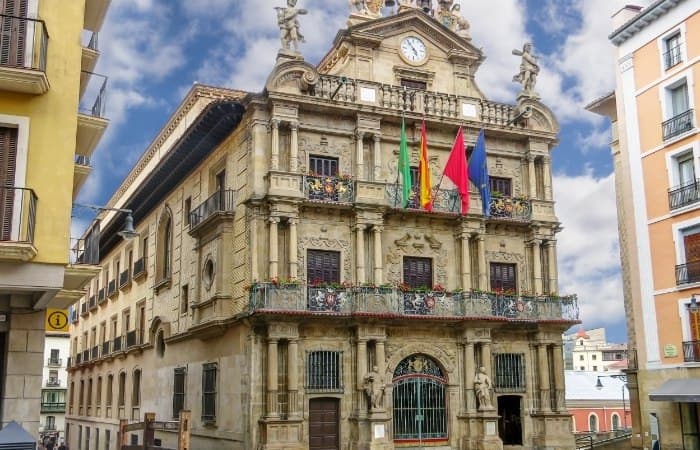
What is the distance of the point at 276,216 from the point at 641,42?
14.8 metres

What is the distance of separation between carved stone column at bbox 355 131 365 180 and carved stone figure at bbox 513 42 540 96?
25.3ft

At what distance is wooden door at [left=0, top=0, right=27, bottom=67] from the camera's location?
1427cm

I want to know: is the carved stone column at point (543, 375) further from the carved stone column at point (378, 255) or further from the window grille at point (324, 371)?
the window grille at point (324, 371)

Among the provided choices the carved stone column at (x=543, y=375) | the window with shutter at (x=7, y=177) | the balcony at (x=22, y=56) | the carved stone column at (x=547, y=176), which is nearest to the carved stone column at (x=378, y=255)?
the carved stone column at (x=543, y=375)

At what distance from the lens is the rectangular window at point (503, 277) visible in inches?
1182

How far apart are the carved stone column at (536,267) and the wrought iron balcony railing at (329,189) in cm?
764

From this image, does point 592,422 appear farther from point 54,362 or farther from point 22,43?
point 22,43

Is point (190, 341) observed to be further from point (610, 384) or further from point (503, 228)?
point (610, 384)

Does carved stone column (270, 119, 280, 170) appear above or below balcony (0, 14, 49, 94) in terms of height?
above

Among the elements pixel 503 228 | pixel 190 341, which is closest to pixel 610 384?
pixel 503 228

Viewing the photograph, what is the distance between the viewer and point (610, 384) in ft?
225

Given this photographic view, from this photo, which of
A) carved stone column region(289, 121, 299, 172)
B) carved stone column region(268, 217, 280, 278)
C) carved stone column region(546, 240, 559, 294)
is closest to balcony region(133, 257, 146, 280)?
carved stone column region(268, 217, 280, 278)

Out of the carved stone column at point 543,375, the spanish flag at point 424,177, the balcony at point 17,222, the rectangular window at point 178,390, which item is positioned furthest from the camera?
the rectangular window at point 178,390

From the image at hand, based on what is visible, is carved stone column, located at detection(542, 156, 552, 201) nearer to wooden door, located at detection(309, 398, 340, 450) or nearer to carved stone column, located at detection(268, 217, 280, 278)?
carved stone column, located at detection(268, 217, 280, 278)
